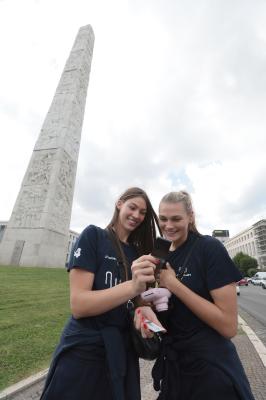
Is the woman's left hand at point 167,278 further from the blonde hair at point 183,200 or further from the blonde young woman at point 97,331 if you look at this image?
the blonde hair at point 183,200

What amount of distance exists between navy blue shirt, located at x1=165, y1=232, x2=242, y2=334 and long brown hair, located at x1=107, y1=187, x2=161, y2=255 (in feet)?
1.09

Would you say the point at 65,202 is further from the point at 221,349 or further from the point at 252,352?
the point at 221,349

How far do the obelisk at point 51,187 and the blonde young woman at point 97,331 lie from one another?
16.6 m

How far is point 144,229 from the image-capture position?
192cm

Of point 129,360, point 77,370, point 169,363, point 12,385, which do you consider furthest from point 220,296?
point 12,385

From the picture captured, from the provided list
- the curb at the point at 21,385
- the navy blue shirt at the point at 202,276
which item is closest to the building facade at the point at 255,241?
the curb at the point at 21,385

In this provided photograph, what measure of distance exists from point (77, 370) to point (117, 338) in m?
0.25

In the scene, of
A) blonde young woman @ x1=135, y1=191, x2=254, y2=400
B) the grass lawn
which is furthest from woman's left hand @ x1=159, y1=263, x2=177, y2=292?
the grass lawn

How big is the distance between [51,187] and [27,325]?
1394 cm

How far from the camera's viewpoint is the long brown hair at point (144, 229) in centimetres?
187

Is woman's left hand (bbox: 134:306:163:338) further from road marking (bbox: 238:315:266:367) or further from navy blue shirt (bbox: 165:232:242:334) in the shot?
road marking (bbox: 238:315:266:367)

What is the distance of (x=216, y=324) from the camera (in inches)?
54.2

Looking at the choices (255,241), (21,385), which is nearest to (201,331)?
(21,385)

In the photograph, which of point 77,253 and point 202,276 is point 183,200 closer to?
point 202,276
